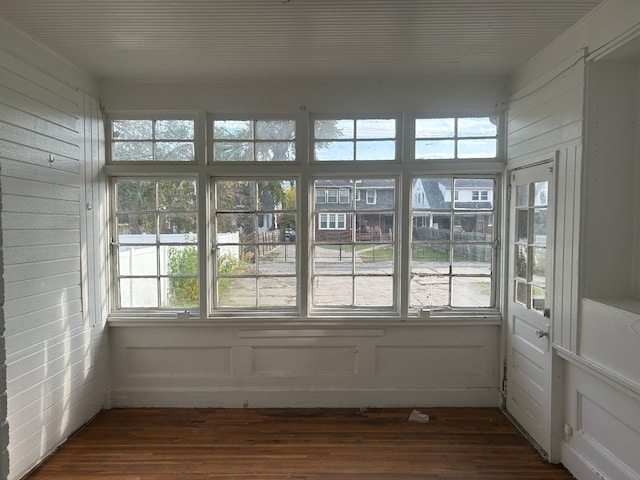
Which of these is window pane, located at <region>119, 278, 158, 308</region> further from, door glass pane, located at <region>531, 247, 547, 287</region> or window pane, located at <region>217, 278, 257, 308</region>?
door glass pane, located at <region>531, 247, 547, 287</region>

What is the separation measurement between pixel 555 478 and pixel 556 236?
1541mm

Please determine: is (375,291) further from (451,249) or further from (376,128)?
(376,128)

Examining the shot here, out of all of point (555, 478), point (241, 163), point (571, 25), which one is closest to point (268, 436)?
point (555, 478)

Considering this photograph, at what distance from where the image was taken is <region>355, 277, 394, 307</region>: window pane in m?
3.29

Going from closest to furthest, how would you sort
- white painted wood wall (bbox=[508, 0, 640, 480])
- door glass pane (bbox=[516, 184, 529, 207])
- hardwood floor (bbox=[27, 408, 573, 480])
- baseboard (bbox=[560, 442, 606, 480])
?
white painted wood wall (bbox=[508, 0, 640, 480]), baseboard (bbox=[560, 442, 606, 480]), hardwood floor (bbox=[27, 408, 573, 480]), door glass pane (bbox=[516, 184, 529, 207])

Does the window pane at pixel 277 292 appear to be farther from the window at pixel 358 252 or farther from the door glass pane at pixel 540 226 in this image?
the door glass pane at pixel 540 226

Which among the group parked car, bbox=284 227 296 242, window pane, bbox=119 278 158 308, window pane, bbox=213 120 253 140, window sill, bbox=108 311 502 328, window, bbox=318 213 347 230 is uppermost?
window pane, bbox=213 120 253 140

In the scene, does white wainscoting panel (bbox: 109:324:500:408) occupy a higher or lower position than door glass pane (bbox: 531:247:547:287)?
lower

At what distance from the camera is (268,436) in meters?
2.81

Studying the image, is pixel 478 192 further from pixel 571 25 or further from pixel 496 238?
pixel 571 25

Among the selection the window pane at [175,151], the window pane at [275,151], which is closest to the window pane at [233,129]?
the window pane at [275,151]

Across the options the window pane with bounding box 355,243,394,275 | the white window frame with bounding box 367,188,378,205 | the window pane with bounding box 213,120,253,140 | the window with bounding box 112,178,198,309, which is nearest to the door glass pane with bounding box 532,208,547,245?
the window pane with bounding box 355,243,394,275

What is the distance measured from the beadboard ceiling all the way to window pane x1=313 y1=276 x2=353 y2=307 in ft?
5.63

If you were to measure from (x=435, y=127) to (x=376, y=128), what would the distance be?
1.65 feet
